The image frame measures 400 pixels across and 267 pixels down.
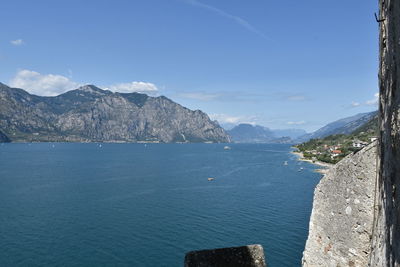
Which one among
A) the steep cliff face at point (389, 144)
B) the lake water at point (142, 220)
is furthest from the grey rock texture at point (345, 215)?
the lake water at point (142, 220)

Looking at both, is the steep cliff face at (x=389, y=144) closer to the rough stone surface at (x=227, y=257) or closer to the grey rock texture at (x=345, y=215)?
the grey rock texture at (x=345, y=215)

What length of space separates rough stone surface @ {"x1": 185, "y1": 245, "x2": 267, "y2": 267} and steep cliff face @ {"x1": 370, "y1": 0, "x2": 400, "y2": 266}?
5.95 feet

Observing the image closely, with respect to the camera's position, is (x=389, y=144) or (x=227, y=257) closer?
(x=389, y=144)

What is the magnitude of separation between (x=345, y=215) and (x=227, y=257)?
9.78ft

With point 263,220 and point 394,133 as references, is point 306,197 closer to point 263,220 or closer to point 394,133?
point 263,220

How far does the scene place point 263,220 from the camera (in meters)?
54.3

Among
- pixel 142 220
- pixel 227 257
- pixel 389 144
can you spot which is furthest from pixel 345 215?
pixel 142 220

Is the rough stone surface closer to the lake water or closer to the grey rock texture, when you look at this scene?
the grey rock texture

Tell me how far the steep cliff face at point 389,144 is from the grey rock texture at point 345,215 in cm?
61

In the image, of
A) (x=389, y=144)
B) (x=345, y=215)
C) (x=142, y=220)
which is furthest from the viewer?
(x=142, y=220)

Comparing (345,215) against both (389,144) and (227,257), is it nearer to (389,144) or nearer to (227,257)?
(389,144)

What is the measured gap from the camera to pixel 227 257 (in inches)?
174

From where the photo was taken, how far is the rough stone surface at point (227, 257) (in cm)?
426

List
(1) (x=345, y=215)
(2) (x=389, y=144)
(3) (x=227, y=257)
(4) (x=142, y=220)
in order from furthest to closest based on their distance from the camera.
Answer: (4) (x=142, y=220) → (1) (x=345, y=215) → (3) (x=227, y=257) → (2) (x=389, y=144)
